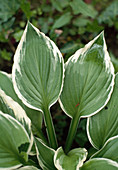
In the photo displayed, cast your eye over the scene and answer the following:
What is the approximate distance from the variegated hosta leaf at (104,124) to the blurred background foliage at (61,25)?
182 mm

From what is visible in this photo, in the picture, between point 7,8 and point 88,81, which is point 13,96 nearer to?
point 88,81

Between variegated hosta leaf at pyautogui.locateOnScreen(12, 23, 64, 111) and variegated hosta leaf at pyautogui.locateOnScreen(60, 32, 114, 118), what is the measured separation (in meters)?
0.06

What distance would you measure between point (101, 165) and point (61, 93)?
314mm

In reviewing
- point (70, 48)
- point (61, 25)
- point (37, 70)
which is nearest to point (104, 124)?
point (37, 70)

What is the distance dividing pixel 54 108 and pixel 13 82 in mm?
482

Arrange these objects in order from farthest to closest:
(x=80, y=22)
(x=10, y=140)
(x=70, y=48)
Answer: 1. (x=80, y=22)
2. (x=70, y=48)
3. (x=10, y=140)

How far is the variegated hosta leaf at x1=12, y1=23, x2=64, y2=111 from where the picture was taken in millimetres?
791

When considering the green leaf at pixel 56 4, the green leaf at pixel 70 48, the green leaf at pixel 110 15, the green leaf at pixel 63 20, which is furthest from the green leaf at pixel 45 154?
the green leaf at pixel 110 15

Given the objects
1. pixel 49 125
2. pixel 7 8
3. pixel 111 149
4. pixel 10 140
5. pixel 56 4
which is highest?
pixel 7 8

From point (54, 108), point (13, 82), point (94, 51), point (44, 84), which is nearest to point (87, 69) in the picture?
point (94, 51)

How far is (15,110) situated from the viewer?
2.46 feet

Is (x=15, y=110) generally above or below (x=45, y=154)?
above

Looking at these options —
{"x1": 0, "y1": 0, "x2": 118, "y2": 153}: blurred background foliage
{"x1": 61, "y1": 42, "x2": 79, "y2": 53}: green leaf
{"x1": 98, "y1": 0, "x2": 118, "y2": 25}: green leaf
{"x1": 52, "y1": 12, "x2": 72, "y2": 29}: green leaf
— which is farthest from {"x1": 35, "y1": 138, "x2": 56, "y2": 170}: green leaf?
{"x1": 98, "y1": 0, "x2": 118, "y2": 25}: green leaf

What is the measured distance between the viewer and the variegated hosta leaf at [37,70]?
0.79 metres
